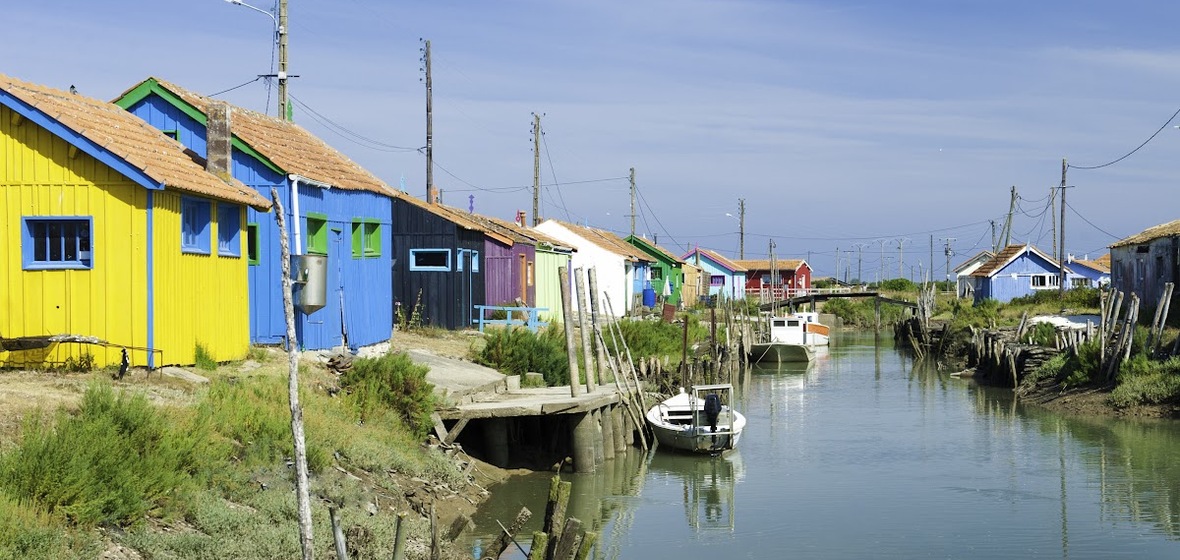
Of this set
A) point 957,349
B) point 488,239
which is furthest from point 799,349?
point 488,239

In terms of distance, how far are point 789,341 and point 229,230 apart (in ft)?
129

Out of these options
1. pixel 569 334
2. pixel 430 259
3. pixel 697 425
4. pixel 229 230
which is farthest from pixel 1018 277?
pixel 229 230

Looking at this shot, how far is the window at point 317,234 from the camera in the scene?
74.4ft

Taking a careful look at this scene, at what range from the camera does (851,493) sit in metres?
21.5

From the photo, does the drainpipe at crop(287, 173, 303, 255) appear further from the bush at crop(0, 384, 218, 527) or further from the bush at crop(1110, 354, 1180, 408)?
the bush at crop(1110, 354, 1180, 408)

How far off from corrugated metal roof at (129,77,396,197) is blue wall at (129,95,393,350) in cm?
25

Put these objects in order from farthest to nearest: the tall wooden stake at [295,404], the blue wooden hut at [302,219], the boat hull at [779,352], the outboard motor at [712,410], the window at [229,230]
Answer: the boat hull at [779,352], the outboard motor at [712,410], the blue wooden hut at [302,219], the window at [229,230], the tall wooden stake at [295,404]

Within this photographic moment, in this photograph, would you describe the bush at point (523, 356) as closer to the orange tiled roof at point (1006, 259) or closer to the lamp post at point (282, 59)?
the lamp post at point (282, 59)

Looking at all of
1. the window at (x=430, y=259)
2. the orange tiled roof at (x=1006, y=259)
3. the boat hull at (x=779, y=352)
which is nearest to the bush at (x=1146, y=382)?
the window at (x=430, y=259)

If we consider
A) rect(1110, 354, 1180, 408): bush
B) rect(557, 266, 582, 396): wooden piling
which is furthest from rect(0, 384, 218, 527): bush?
rect(1110, 354, 1180, 408): bush

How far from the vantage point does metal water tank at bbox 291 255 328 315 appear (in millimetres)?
20438

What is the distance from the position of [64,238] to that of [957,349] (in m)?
43.4

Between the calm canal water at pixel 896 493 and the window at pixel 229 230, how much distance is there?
5.53 metres

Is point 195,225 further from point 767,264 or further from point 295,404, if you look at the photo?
point 767,264
